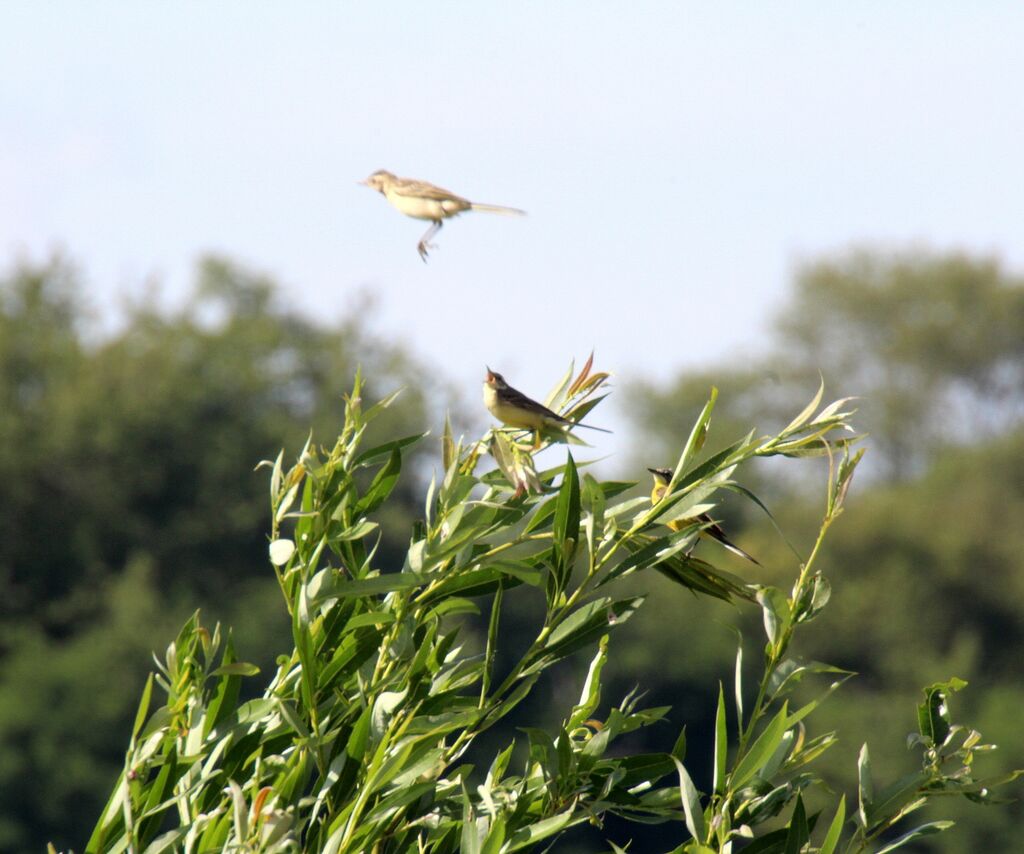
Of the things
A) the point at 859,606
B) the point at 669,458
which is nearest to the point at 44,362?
the point at 669,458

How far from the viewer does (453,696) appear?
4453mm

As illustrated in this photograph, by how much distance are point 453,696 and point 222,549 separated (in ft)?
186

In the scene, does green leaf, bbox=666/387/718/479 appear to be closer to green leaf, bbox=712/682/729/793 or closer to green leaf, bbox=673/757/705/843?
green leaf, bbox=712/682/729/793

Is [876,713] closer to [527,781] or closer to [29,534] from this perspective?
[29,534]

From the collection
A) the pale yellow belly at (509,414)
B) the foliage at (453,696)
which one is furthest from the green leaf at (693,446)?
the pale yellow belly at (509,414)

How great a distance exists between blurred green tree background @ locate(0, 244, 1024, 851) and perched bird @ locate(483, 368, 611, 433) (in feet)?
146

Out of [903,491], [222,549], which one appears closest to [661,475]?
[222,549]

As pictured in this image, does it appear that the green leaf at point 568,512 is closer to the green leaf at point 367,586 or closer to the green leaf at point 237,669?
the green leaf at point 367,586

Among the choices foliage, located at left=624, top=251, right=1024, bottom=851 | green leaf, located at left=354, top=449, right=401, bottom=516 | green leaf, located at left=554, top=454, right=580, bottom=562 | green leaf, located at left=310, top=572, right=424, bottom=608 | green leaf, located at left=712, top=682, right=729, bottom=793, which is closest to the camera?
green leaf, located at left=310, top=572, right=424, bottom=608

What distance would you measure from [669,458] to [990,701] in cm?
1825

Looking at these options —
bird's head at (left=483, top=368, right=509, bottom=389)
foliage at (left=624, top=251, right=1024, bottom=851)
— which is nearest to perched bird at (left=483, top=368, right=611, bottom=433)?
bird's head at (left=483, top=368, right=509, bottom=389)

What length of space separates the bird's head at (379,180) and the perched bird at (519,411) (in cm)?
124

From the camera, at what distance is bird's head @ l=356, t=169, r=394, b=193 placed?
6074mm

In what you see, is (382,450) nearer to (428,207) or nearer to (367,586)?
(367,586)
